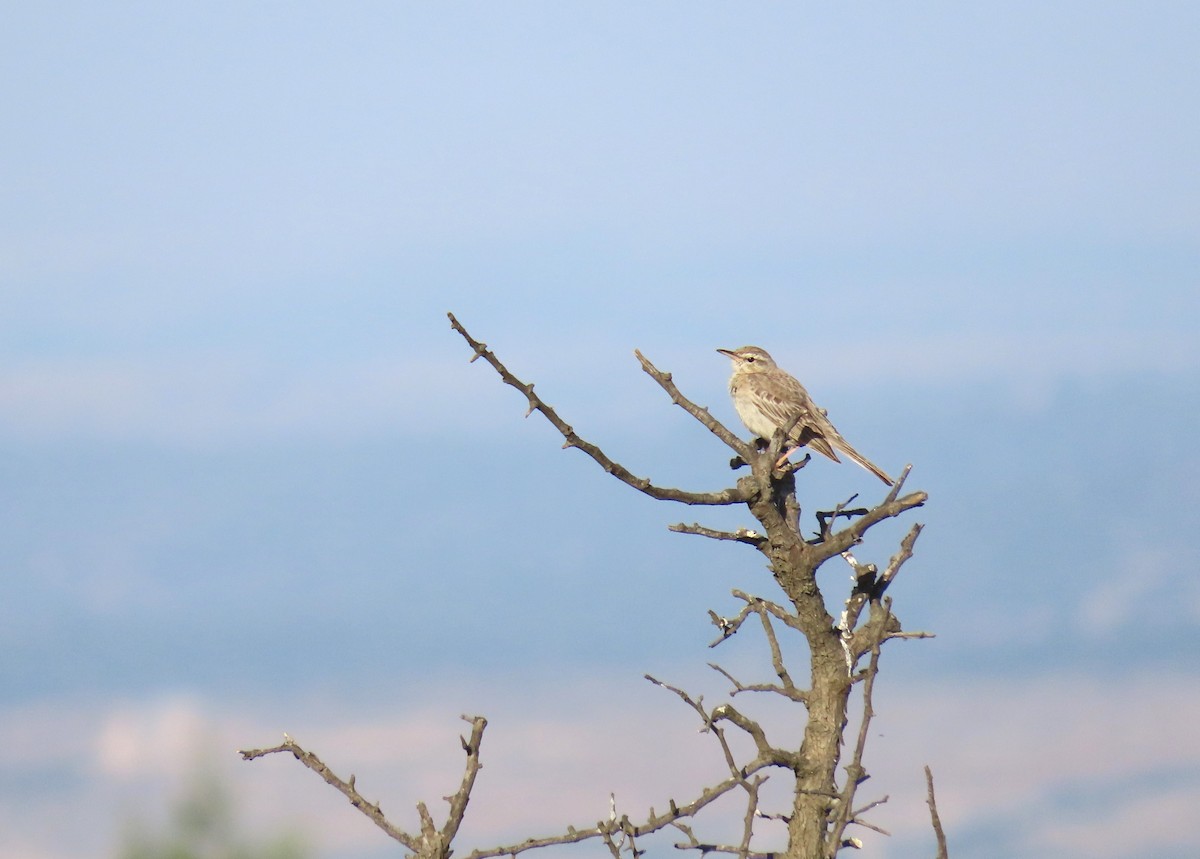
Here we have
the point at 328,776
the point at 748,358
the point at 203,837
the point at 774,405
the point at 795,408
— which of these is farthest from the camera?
the point at 203,837

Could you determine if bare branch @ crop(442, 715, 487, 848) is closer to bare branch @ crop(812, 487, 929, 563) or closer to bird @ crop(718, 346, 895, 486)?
bare branch @ crop(812, 487, 929, 563)

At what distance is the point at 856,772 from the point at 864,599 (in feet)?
11.0

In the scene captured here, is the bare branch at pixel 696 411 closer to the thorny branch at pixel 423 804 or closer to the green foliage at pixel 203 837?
the thorny branch at pixel 423 804

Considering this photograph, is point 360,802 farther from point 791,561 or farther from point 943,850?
point 943,850

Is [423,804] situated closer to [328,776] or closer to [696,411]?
[328,776]

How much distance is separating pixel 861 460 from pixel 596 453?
6.86 meters

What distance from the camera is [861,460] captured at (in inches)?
589

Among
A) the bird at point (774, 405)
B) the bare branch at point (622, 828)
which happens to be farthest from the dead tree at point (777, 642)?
the bird at point (774, 405)

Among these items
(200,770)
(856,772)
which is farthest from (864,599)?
(200,770)

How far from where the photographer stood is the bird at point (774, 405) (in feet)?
48.6

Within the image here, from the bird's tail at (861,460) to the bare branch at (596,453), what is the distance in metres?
5.50

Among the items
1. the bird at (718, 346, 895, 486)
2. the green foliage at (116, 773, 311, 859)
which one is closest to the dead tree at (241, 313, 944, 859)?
the bird at (718, 346, 895, 486)

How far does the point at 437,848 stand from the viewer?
8.38 m

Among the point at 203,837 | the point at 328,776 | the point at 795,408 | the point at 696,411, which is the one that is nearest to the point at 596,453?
the point at 696,411
